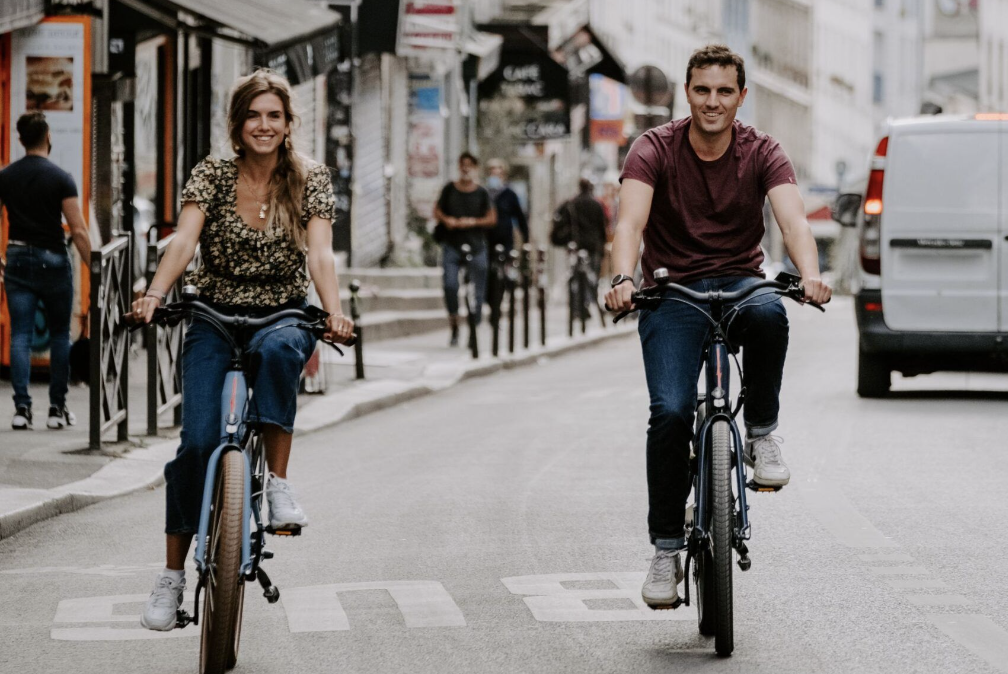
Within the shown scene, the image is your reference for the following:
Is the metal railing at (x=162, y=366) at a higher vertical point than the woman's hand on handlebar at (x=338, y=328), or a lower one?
lower

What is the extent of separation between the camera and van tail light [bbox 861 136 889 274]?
15570 millimetres

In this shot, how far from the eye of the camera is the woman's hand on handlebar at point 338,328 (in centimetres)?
659

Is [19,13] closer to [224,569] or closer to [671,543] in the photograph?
[671,543]

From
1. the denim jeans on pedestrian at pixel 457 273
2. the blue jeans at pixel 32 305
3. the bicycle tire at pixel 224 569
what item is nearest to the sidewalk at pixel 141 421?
the blue jeans at pixel 32 305

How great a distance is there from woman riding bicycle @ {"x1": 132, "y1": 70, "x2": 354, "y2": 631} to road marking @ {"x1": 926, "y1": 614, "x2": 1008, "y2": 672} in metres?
2.04

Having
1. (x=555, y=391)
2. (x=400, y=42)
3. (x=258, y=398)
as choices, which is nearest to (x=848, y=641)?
(x=258, y=398)

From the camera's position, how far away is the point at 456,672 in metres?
6.52

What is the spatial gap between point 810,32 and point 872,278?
247 ft

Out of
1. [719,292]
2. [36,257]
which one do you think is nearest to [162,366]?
[36,257]

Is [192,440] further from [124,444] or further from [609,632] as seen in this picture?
[124,444]

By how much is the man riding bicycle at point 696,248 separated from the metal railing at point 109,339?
5640 mm

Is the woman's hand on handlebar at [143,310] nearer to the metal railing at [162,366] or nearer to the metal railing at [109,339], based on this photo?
the metal railing at [109,339]

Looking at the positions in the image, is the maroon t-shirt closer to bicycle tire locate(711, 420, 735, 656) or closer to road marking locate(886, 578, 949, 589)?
bicycle tire locate(711, 420, 735, 656)

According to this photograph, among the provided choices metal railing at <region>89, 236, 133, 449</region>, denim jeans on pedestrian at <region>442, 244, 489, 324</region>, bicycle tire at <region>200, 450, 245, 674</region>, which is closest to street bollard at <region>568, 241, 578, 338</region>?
denim jeans on pedestrian at <region>442, 244, 489, 324</region>
